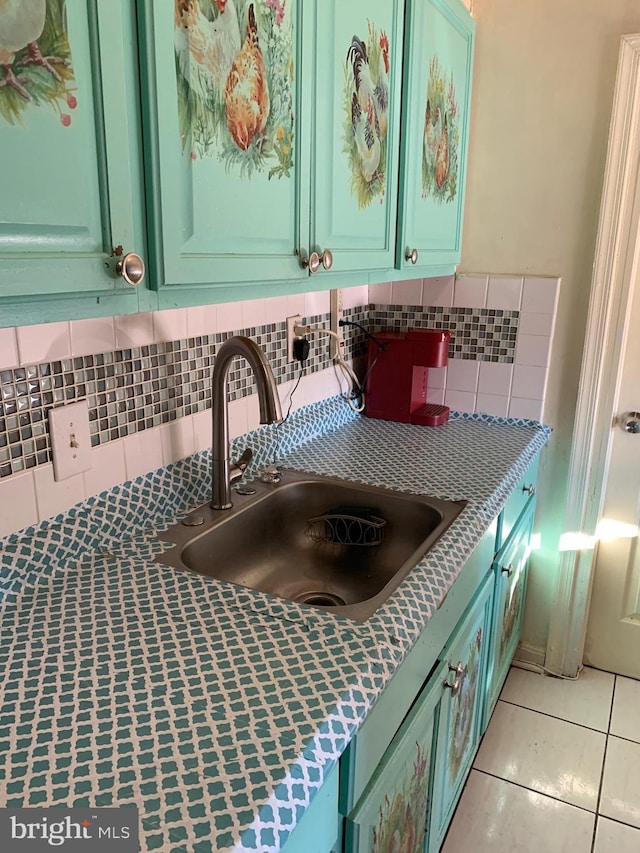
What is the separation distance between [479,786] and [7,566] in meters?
1.43

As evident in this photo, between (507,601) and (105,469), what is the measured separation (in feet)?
4.08

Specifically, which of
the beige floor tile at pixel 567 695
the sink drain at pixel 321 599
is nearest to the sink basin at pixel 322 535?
the sink drain at pixel 321 599

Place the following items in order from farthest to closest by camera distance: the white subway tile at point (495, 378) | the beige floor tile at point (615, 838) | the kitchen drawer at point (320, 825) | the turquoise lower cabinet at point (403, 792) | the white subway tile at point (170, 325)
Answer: the white subway tile at point (495, 378)
the beige floor tile at point (615, 838)
the white subway tile at point (170, 325)
the turquoise lower cabinet at point (403, 792)
the kitchen drawer at point (320, 825)

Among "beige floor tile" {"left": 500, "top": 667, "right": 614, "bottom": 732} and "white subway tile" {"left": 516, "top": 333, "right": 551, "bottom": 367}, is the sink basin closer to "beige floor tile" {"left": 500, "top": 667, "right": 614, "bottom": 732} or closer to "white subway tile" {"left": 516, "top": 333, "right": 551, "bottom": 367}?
"white subway tile" {"left": 516, "top": 333, "right": 551, "bottom": 367}

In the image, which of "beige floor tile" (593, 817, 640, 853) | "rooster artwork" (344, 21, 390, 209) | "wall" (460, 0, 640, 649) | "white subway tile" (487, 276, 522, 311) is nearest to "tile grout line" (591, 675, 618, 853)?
"beige floor tile" (593, 817, 640, 853)

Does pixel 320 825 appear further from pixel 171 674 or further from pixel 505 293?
pixel 505 293

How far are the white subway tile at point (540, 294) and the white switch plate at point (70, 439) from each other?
1424 millimetres

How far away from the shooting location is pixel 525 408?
6.72 ft

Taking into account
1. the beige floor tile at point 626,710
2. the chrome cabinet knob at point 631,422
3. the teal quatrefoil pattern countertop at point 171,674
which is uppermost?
the chrome cabinet knob at point 631,422

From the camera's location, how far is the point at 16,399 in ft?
3.20

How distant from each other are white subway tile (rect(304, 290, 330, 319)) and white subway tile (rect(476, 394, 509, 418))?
2.04 ft

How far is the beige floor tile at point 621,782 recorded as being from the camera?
167cm

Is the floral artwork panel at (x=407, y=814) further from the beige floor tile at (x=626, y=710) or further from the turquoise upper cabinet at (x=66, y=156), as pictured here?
the beige floor tile at (x=626, y=710)

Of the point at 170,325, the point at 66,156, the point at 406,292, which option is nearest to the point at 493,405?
the point at 406,292
